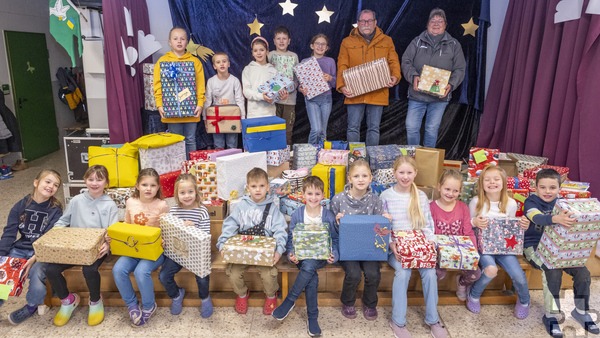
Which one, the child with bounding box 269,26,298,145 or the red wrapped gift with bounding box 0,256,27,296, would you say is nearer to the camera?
the red wrapped gift with bounding box 0,256,27,296

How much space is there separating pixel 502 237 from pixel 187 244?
198 centimetres

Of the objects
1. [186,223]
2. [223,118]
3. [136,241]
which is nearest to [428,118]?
[223,118]

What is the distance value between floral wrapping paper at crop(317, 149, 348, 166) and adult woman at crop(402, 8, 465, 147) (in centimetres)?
100

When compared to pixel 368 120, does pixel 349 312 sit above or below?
below

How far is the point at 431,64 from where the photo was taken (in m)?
4.45

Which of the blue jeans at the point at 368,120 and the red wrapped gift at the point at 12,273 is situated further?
the blue jeans at the point at 368,120

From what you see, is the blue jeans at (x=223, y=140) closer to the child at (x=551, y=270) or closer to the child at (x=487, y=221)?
the child at (x=487, y=221)

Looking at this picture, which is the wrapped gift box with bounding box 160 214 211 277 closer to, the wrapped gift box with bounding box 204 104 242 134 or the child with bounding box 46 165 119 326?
the child with bounding box 46 165 119 326

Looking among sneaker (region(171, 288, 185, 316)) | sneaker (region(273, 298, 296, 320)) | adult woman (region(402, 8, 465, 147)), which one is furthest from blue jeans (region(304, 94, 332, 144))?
sneaker (region(171, 288, 185, 316))

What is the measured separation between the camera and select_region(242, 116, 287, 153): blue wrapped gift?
400 centimetres

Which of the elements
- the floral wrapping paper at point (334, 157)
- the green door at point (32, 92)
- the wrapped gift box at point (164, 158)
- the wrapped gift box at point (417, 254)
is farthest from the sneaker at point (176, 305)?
the green door at point (32, 92)

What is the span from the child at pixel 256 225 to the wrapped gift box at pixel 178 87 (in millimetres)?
1630

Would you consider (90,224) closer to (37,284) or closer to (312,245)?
(37,284)

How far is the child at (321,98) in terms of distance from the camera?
4492 mm
